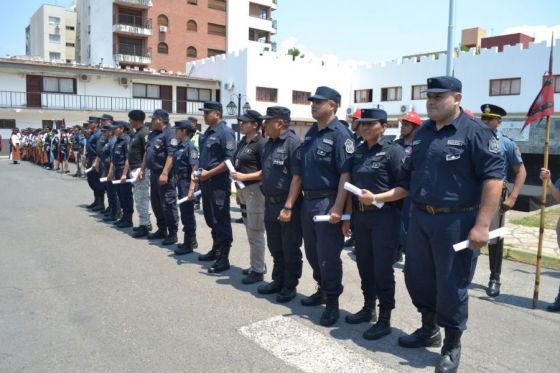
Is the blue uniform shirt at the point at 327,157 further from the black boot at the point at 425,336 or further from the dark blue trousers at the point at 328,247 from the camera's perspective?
the black boot at the point at 425,336

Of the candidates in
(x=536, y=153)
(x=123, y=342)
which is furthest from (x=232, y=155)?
(x=536, y=153)

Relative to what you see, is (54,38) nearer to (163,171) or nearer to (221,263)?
(163,171)

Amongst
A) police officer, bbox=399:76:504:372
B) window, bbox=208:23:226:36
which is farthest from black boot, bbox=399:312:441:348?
window, bbox=208:23:226:36

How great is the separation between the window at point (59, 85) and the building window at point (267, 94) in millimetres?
13069

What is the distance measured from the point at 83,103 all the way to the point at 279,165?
31736mm

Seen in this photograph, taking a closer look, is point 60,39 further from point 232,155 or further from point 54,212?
point 232,155

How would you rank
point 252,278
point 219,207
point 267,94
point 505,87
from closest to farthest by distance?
point 252,278 < point 219,207 < point 505,87 < point 267,94

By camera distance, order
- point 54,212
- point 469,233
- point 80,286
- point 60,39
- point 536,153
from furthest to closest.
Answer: point 60,39 → point 536,153 → point 54,212 → point 80,286 → point 469,233

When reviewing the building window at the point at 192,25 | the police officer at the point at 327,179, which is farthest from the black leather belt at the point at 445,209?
the building window at the point at 192,25

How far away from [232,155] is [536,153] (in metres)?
20.5

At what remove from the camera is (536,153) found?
2202 cm

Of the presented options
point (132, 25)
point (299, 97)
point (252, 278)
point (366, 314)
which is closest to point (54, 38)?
point (132, 25)

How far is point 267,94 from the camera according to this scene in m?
33.8

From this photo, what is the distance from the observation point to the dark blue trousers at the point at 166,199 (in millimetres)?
7367
